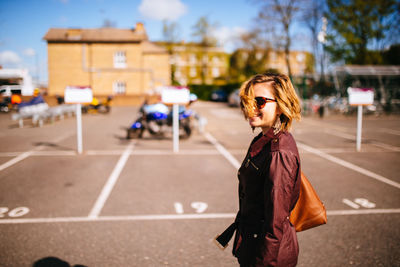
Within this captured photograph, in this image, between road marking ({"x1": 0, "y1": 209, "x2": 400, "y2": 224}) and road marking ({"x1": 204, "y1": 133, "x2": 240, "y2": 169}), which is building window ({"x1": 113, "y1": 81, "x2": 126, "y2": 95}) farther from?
road marking ({"x1": 0, "y1": 209, "x2": 400, "y2": 224})

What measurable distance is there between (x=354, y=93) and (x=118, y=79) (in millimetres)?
34707

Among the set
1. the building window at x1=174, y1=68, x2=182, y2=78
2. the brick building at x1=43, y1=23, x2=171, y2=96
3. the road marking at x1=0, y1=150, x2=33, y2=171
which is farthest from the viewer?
the building window at x1=174, y1=68, x2=182, y2=78

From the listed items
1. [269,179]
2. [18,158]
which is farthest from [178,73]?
[269,179]

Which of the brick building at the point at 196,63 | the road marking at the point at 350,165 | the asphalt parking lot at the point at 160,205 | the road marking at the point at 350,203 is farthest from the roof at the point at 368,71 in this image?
the brick building at the point at 196,63

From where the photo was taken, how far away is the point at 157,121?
35.7ft

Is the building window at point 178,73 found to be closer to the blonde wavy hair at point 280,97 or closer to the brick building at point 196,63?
the brick building at point 196,63

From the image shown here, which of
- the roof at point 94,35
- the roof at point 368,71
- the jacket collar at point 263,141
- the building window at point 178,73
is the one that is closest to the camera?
the jacket collar at point 263,141

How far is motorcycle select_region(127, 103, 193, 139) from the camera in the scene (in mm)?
10547

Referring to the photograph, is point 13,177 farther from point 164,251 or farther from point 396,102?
point 396,102

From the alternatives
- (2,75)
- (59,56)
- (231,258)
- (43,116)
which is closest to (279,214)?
(231,258)

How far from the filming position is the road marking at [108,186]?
452 cm

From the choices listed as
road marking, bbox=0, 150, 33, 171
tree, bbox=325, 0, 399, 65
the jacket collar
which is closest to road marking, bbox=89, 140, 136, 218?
road marking, bbox=0, 150, 33, 171

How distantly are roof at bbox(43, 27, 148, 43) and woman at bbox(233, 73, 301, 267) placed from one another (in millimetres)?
39833

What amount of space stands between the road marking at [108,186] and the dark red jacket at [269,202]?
3.14 meters
